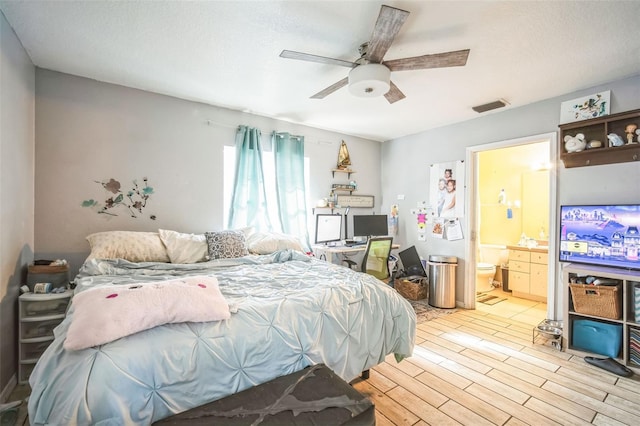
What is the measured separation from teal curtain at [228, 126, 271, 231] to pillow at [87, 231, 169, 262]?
0.93m

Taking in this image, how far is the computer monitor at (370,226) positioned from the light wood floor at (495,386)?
5.84 ft

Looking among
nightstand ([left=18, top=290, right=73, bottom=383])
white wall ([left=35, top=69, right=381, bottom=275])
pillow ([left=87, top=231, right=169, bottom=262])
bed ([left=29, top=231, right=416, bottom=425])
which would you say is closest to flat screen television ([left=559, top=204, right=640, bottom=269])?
bed ([left=29, top=231, right=416, bottom=425])

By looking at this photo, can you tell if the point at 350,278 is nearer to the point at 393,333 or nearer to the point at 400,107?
the point at 393,333

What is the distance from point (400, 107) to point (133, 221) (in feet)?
10.7

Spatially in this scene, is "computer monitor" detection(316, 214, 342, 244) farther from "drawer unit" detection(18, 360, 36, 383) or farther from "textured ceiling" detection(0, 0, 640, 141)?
"drawer unit" detection(18, 360, 36, 383)

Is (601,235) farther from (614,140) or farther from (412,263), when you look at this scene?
(412,263)

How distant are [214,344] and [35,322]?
1.86 meters

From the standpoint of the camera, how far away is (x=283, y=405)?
3.99 ft

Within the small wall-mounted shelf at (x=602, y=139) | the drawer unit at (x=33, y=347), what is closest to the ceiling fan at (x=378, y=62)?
the small wall-mounted shelf at (x=602, y=139)

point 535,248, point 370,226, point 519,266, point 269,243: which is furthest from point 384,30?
point 519,266

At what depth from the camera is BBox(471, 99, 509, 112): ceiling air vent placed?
323cm

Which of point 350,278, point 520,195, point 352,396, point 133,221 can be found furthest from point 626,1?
point 133,221

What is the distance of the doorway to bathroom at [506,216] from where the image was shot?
3914mm

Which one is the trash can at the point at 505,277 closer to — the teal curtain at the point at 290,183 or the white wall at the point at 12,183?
the teal curtain at the point at 290,183
